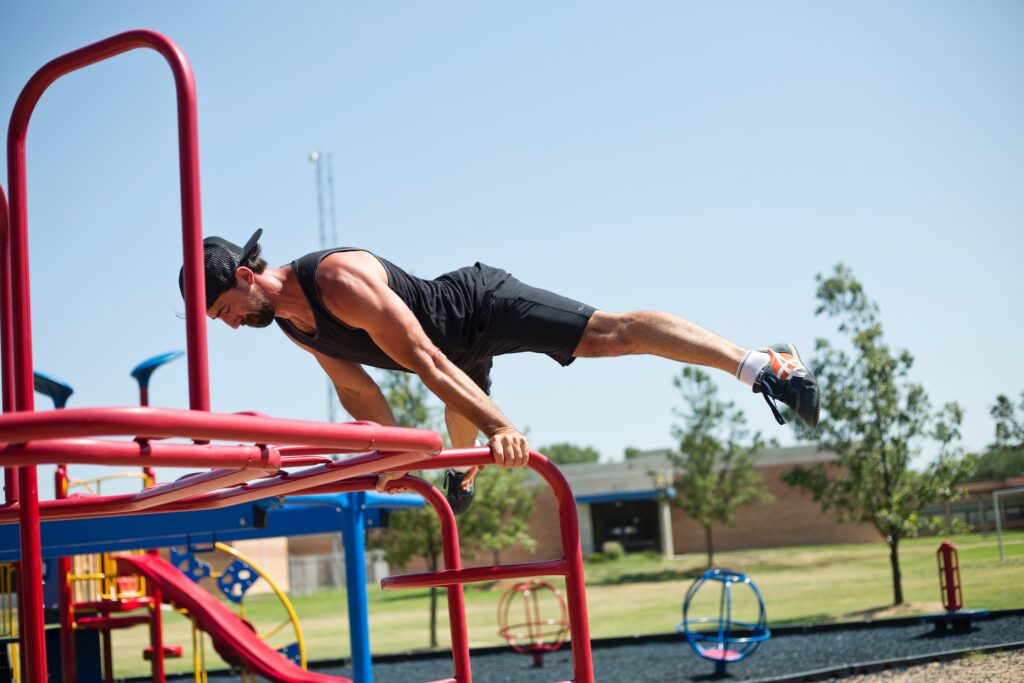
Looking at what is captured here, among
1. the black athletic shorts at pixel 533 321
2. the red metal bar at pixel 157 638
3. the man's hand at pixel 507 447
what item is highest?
the black athletic shorts at pixel 533 321

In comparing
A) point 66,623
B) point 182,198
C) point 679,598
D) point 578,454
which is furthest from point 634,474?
point 578,454

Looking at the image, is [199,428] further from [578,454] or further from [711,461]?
[578,454]

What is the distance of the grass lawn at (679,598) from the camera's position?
1706 centimetres

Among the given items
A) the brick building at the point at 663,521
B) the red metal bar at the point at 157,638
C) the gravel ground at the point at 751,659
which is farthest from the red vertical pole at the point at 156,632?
the brick building at the point at 663,521

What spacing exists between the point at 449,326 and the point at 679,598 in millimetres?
21295

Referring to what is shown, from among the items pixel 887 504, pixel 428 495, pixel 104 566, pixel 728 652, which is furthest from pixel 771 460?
pixel 428 495

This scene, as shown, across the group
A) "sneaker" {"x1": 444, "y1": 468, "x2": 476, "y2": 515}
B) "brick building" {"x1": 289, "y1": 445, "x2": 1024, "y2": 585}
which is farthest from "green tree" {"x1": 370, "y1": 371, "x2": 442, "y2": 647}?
"brick building" {"x1": 289, "y1": 445, "x2": 1024, "y2": 585}

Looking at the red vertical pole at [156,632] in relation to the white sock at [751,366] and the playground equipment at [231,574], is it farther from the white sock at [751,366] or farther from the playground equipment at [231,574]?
the white sock at [751,366]

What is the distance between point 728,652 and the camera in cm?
1016

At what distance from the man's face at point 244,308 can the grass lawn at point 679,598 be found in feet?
40.5

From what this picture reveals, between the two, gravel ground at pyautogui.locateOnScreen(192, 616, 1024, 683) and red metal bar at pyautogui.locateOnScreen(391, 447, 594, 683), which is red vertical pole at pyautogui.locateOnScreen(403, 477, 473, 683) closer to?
red metal bar at pyautogui.locateOnScreen(391, 447, 594, 683)

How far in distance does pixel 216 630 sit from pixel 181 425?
6555mm

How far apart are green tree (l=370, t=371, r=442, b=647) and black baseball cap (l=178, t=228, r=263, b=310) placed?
46.1ft

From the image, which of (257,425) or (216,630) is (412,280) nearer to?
(257,425)
